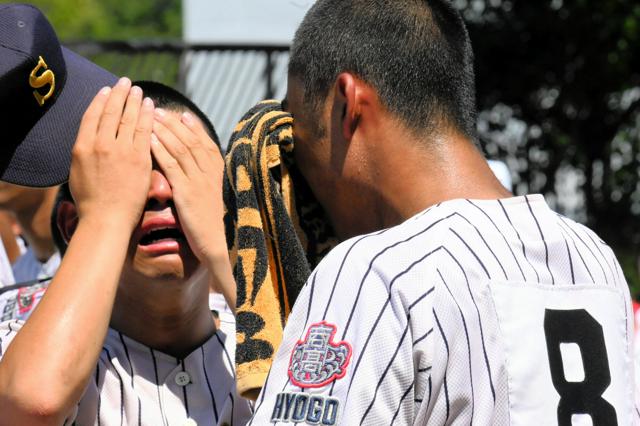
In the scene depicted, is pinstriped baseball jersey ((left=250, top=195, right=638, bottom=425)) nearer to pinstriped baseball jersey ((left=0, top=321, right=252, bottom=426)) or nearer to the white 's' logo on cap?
pinstriped baseball jersey ((left=0, top=321, right=252, bottom=426))

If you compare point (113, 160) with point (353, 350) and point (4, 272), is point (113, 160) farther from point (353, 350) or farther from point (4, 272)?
point (4, 272)

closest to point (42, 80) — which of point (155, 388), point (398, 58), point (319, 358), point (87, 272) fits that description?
point (87, 272)

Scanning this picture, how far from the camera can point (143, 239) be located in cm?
268

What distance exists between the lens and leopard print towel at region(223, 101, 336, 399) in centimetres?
213

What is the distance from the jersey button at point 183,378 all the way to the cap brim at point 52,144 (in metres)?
0.59

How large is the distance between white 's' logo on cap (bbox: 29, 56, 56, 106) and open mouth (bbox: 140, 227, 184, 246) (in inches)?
17.0

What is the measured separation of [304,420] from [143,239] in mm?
995

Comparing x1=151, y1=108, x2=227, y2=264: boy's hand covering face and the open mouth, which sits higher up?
x1=151, y1=108, x2=227, y2=264: boy's hand covering face

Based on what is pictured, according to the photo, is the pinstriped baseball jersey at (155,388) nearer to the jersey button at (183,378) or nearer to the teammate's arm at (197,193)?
the jersey button at (183,378)

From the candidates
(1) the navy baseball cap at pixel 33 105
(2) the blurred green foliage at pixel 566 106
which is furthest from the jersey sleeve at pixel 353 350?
(2) the blurred green foliage at pixel 566 106

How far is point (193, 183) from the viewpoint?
260 centimetres

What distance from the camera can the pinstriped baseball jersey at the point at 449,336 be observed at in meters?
1.81

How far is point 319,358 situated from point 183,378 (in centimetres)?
91

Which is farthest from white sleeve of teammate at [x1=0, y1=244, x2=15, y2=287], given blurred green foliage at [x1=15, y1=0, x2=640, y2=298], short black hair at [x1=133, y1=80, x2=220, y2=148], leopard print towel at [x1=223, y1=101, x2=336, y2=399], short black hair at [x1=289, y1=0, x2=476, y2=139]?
blurred green foliage at [x1=15, y1=0, x2=640, y2=298]
